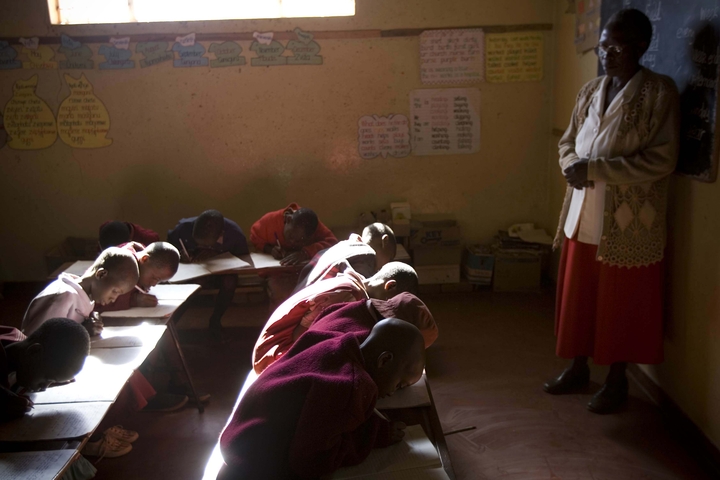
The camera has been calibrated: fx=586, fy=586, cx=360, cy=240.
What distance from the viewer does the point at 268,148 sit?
466 cm

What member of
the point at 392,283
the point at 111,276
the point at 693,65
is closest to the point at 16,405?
→ the point at 111,276

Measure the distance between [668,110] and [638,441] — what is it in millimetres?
1470

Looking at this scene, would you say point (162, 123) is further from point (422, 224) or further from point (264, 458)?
point (264, 458)

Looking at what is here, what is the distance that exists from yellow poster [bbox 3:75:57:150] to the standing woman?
12.7ft

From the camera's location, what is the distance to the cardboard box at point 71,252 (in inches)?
182

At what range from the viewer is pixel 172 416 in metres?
2.99

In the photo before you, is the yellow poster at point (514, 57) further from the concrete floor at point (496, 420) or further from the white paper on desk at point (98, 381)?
the white paper on desk at point (98, 381)

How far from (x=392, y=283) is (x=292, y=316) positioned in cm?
41

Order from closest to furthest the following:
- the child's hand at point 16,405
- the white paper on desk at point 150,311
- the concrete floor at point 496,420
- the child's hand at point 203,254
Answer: the child's hand at point 16,405
the concrete floor at point 496,420
the white paper on desk at point 150,311
the child's hand at point 203,254

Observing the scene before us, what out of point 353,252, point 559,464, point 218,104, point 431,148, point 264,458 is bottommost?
point 559,464

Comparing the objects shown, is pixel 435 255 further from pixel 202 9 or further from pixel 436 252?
pixel 202 9

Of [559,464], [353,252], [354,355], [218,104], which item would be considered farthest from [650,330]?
[218,104]

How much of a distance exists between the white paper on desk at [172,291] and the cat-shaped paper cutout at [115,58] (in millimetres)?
2306

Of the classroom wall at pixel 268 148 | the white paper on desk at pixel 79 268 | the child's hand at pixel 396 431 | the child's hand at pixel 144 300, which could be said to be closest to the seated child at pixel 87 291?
the child's hand at pixel 144 300
